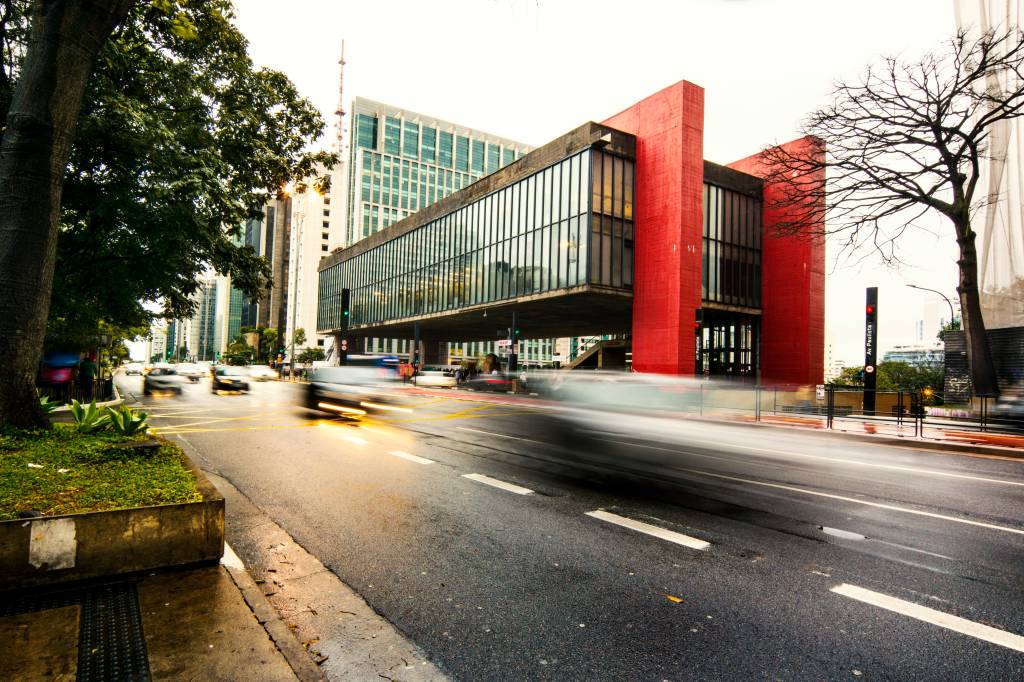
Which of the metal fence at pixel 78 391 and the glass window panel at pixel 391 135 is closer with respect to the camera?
the metal fence at pixel 78 391

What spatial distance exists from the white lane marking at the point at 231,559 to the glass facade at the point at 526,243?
29.2 meters

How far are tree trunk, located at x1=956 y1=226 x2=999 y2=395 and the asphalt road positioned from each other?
1250cm

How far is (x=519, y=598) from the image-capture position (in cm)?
353

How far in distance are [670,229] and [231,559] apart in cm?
3084

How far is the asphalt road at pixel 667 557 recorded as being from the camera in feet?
9.37

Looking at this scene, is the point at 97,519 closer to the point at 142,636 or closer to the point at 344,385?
the point at 142,636

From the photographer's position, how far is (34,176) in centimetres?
572

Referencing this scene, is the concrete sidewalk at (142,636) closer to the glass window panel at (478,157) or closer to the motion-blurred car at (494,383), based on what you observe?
the motion-blurred car at (494,383)

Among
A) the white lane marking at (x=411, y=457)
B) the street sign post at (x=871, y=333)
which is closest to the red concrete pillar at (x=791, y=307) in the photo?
the street sign post at (x=871, y=333)

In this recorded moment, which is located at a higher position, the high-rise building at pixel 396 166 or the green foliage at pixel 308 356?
the high-rise building at pixel 396 166

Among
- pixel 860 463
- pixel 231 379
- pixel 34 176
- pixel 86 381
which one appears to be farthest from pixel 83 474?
pixel 231 379

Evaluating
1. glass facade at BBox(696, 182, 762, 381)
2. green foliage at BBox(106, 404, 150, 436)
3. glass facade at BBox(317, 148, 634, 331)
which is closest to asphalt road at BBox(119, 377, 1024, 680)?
green foliage at BBox(106, 404, 150, 436)

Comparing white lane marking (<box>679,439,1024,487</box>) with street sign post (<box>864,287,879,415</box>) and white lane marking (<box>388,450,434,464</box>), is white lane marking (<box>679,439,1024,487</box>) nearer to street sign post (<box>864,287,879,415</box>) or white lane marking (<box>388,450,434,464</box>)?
white lane marking (<box>388,450,434,464</box>)

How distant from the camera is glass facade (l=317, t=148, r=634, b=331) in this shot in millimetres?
32656
